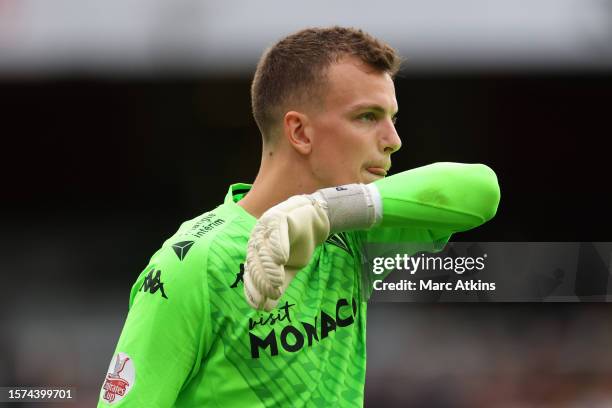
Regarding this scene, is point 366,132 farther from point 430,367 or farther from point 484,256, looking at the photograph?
point 430,367

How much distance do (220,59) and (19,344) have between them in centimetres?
198

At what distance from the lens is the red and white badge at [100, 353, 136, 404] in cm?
161

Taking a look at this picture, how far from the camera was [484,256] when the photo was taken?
15.1 feet

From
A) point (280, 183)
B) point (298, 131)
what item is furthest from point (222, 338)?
point (298, 131)

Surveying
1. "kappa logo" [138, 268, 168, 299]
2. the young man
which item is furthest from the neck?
"kappa logo" [138, 268, 168, 299]

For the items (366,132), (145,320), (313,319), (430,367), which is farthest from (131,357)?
(430,367)

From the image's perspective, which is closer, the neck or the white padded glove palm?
the white padded glove palm

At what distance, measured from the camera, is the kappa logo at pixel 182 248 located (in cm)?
165

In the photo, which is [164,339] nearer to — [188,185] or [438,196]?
[438,196]

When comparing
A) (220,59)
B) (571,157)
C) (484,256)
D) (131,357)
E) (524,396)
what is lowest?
(131,357)

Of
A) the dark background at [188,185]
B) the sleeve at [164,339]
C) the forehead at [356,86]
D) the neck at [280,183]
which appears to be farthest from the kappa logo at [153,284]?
the dark background at [188,185]

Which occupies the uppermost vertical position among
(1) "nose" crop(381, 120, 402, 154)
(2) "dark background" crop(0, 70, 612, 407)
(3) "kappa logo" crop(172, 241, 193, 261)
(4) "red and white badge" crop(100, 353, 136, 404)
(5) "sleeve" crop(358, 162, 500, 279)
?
(2) "dark background" crop(0, 70, 612, 407)

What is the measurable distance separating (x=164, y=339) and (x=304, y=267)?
0.98 ft

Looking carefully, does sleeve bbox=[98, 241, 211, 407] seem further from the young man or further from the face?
the face
